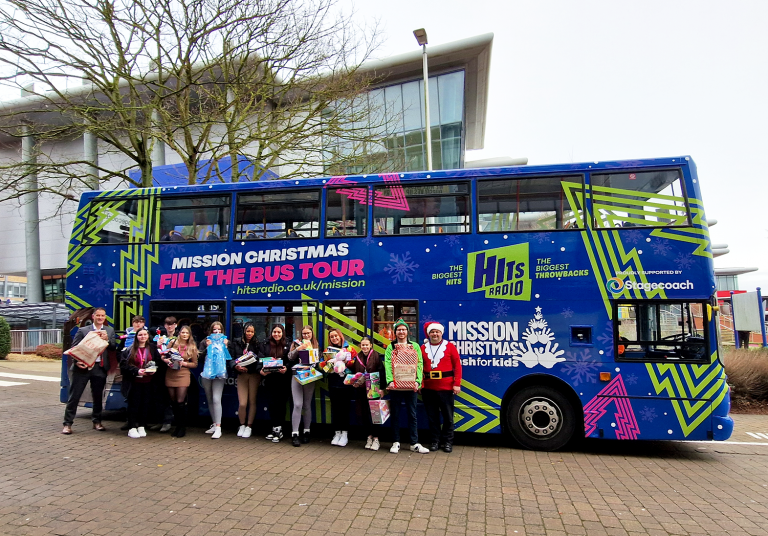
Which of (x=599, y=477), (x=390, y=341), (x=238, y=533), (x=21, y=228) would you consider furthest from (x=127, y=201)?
(x=21, y=228)

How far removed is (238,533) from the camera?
408 cm

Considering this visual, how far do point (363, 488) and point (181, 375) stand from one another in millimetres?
3616

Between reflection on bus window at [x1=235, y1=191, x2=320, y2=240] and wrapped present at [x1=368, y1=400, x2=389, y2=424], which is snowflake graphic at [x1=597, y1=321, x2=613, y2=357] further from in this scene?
reflection on bus window at [x1=235, y1=191, x2=320, y2=240]

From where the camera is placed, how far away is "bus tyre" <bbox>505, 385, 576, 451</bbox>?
6887mm

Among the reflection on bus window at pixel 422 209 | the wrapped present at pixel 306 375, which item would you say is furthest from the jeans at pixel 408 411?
the reflection on bus window at pixel 422 209

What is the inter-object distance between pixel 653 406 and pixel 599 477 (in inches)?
57.0

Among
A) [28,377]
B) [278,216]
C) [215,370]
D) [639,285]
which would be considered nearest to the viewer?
[639,285]

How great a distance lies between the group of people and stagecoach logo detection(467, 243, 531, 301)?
0.82 m

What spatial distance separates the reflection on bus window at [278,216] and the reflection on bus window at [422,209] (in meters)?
0.96

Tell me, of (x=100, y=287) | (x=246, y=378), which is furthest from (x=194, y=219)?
(x=246, y=378)

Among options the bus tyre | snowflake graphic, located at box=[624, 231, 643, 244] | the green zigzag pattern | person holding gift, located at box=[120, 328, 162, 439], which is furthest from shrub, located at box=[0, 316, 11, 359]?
the green zigzag pattern

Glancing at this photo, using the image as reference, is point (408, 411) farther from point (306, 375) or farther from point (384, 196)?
point (384, 196)

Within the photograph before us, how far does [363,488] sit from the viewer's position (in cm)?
520

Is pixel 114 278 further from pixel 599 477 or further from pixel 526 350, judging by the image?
pixel 599 477
